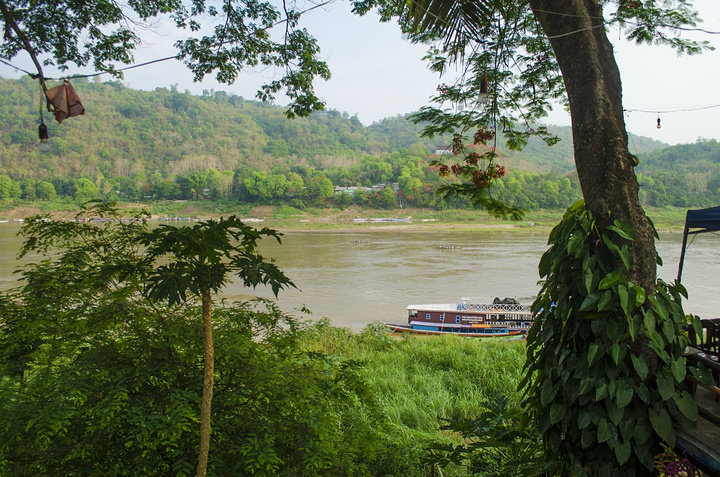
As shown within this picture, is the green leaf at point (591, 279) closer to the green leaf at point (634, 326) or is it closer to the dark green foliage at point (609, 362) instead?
the dark green foliage at point (609, 362)

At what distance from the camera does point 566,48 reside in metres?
1.97

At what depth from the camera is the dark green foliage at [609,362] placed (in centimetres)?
164

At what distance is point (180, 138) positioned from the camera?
66.9 metres

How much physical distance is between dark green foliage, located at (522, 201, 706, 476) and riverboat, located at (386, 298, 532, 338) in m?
10.1

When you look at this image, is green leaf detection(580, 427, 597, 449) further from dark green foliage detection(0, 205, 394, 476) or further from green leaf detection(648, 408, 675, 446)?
dark green foliage detection(0, 205, 394, 476)

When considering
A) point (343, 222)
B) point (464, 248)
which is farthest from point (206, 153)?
point (464, 248)

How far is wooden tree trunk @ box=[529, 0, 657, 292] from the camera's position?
1796mm

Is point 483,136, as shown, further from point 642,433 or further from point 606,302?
point 642,433

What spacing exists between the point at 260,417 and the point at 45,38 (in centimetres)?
359

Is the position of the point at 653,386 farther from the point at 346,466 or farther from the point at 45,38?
the point at 45,38

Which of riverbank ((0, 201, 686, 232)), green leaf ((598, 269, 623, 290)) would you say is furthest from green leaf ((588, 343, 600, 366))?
riverbank ((0, 201, 686, 232))

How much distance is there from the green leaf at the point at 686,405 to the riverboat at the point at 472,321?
10.3 meters

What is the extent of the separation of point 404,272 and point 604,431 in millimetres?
17884

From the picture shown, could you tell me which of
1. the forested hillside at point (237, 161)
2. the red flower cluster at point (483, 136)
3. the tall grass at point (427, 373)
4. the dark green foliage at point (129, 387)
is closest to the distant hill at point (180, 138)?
the forested hillside at point (237, 161)
